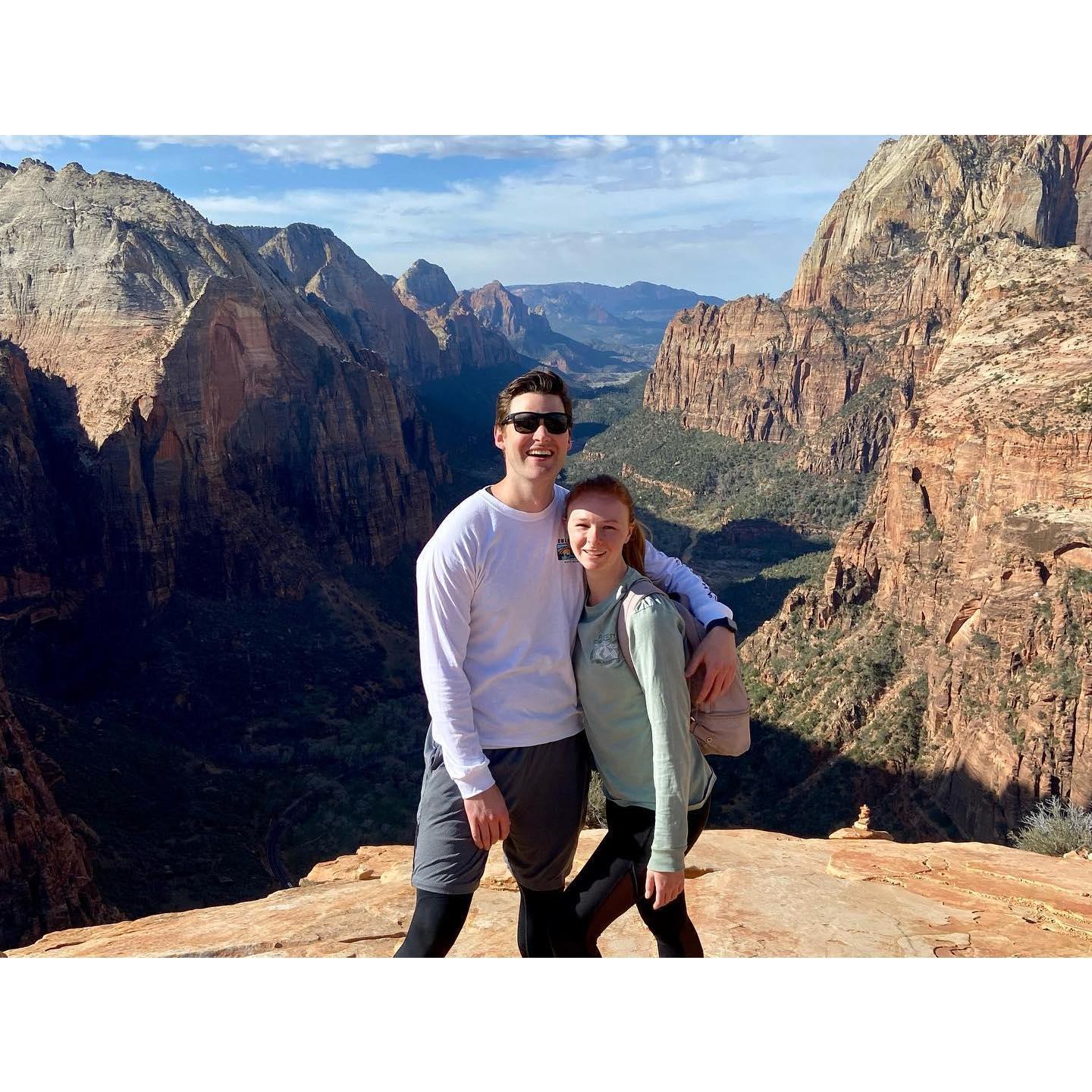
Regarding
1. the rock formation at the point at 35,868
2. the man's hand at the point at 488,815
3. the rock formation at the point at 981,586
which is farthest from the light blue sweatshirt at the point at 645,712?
the rock formation at the point at 981,586

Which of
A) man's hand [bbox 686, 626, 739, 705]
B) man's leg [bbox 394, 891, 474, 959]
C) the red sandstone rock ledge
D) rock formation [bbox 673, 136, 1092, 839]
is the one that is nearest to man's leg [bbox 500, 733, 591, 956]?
man's leg [bbox 394, 891, 474, 959]

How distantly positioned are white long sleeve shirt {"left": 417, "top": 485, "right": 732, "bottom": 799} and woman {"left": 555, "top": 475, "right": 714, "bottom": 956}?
0.13 metres

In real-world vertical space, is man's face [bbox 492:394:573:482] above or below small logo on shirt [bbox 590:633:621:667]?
above

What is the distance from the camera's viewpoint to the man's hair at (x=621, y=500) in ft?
16.2

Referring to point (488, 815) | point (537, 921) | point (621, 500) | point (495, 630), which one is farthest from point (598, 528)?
point (537, 921)

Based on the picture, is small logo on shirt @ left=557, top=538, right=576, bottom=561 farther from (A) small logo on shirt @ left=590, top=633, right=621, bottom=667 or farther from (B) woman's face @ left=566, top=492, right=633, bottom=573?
(A) small logo on shirt @ left=590, top=633, right=621, bottom=667

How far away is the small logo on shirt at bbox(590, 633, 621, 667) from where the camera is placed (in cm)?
494

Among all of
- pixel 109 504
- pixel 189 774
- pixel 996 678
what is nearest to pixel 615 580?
pixel 996 678

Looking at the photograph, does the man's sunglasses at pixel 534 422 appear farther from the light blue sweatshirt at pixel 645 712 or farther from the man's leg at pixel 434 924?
→ the man's leg at pixel 434 924

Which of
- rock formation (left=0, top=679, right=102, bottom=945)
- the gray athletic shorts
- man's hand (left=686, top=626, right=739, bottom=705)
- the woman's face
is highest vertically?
the woman's face

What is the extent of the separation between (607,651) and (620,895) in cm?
164

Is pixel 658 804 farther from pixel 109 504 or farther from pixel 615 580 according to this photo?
pixel 109 504

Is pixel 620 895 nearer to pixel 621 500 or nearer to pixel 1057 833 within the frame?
pixel 621 500

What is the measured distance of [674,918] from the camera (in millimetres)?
5355
